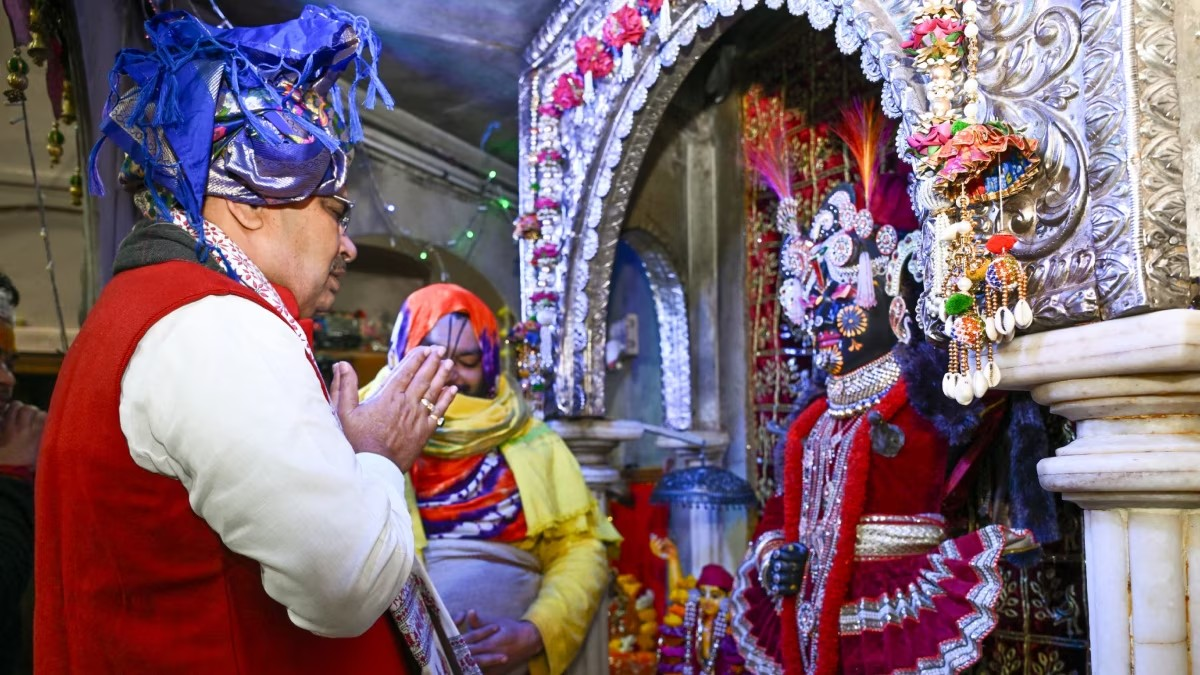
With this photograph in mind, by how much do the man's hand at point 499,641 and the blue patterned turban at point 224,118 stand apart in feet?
5.09

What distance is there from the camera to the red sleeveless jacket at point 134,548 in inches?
52.0

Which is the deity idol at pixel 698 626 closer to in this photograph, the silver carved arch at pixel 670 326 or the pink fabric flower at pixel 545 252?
the silver carved arch at pixel 670 326

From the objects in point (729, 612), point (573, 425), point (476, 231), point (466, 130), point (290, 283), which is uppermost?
point (466, 130)

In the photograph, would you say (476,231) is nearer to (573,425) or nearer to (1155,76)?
(573,425)

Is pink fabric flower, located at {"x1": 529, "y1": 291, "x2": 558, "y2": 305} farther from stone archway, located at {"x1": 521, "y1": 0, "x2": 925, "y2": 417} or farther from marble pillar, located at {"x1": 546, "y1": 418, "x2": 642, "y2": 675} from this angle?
marble pillar, located at {"x1": 546, "y1": 418, "x2": 642, "y2": 675}

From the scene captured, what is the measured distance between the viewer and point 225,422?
1.23 m

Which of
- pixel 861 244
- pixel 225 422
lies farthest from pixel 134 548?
pixel 861 244

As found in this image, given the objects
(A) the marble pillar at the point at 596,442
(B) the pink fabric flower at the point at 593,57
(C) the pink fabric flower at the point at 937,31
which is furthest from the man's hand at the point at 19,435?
(B) the pink fabric flower at the point at 593,57

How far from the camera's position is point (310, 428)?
1260mm

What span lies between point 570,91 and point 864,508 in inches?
97.6

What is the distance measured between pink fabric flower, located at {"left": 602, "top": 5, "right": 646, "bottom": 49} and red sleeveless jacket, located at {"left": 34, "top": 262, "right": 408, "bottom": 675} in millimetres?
2975

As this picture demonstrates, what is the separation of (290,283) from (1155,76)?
172 centimetres

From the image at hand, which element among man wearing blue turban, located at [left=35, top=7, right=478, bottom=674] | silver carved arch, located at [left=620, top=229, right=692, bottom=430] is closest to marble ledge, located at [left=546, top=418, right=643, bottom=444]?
silver carved arch, located at [left=620, top=229, right=692, bottom=430]

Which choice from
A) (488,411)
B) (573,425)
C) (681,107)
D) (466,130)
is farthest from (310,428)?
(466,130)
